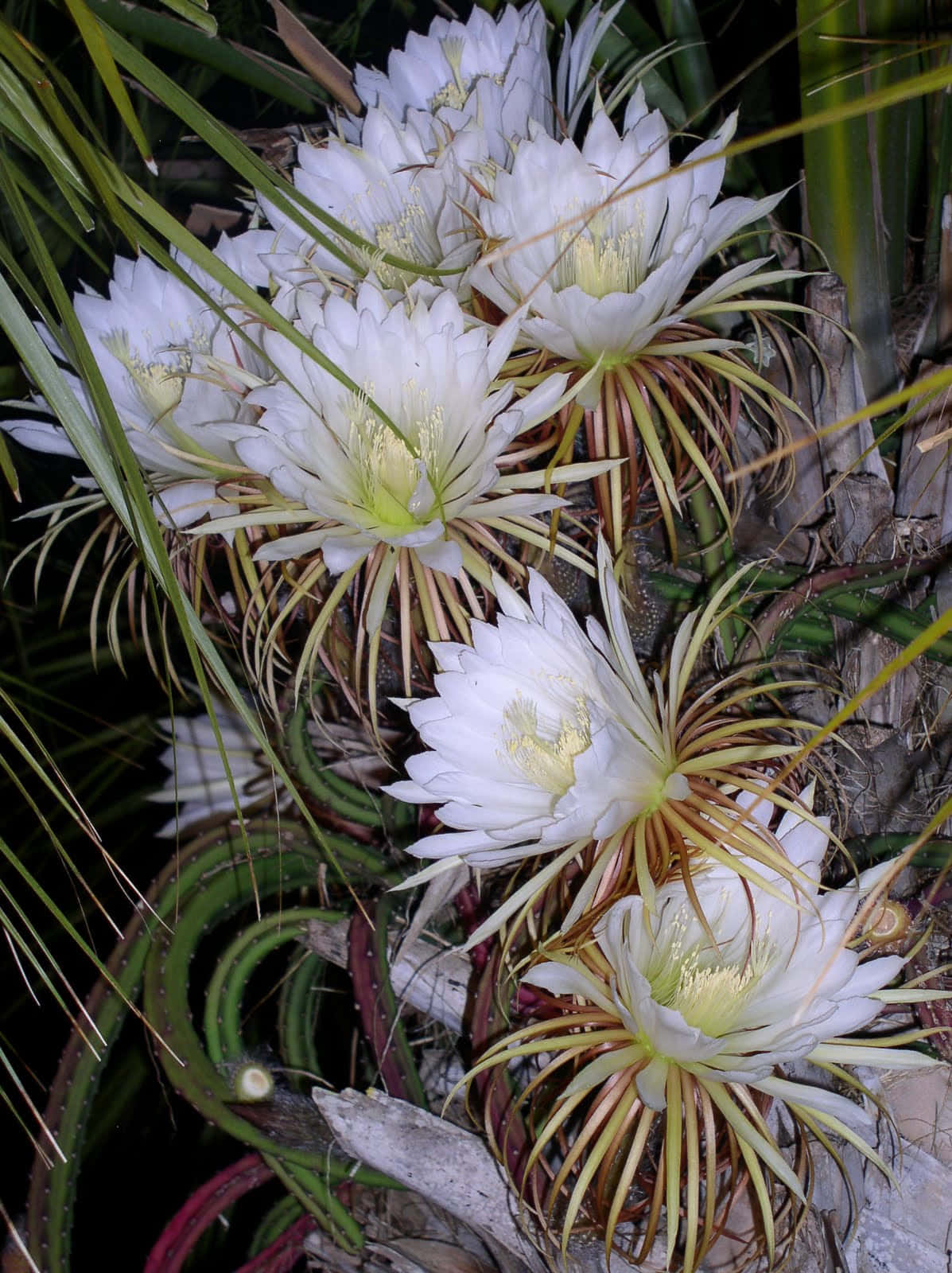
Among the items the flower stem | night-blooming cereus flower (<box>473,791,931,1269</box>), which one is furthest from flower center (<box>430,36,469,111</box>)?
night-blooming cereus flower (<box>473,791,931,1269</box>)

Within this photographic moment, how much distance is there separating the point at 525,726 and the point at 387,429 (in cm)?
17

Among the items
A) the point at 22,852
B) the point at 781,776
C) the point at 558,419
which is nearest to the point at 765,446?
the point at 558,419

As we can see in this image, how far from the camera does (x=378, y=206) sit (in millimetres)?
575

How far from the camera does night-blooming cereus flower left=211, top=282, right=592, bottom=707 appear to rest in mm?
476

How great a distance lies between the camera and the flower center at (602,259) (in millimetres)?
510

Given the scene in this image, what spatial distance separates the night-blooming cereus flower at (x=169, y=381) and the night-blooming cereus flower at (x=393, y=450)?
43 mm

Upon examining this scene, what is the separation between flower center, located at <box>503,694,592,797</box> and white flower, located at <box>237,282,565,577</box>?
0.27 feet

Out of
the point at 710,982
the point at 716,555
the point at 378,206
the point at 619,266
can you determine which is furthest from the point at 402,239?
the point at 710,982

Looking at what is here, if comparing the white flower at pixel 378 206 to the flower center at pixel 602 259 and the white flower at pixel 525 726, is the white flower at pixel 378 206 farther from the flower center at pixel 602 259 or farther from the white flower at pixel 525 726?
the white flower at pixel 525 726

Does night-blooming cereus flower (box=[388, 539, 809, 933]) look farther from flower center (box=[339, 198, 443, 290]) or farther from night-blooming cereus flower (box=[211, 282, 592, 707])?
flower center (box=[339, 198, 443, 290])

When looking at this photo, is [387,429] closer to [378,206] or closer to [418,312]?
[418,312]

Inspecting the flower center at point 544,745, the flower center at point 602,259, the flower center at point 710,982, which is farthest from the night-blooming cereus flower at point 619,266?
the flower center at point 710,982

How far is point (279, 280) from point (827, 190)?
0.32m

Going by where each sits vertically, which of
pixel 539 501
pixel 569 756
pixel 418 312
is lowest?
pixel 569 756
